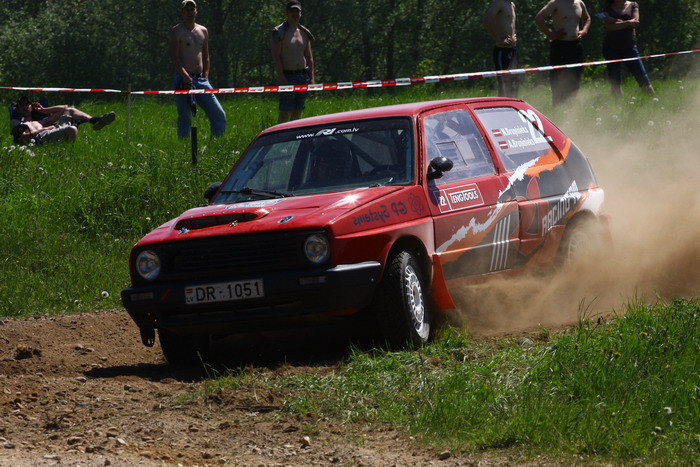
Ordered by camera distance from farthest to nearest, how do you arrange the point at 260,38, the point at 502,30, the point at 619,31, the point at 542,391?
the point at 260,38, the point at 619,31, the point at 502,30, the point at 542,391

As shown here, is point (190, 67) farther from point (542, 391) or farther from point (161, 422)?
point (542, 391)

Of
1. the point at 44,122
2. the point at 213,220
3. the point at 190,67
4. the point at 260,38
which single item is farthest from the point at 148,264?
the point at 260,38

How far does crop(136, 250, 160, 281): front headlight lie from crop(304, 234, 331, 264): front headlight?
1063mm

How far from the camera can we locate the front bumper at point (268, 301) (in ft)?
24.4

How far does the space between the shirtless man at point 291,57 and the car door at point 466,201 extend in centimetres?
766

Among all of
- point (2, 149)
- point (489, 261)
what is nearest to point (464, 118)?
point (489, 261)

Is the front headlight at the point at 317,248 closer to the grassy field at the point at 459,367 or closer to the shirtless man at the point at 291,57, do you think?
the grassy field at the point at 459,367

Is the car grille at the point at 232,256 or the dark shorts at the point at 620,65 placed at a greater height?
the dark shorts at the point at 620,65

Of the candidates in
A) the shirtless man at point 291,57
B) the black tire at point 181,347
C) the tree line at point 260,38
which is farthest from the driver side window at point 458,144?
the tree line at point 260,38

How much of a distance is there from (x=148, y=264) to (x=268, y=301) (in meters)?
0.94

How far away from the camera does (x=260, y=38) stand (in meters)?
51.0

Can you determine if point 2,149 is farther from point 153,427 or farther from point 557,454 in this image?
point 557,454

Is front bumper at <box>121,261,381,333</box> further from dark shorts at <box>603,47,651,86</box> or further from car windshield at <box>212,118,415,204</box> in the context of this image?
dark shorts at <box>603,47,651,86</box>

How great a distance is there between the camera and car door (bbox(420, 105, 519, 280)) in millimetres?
8406
